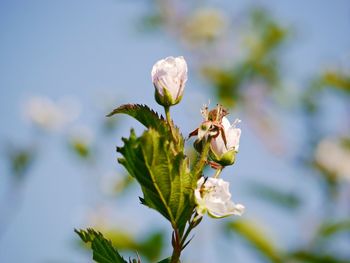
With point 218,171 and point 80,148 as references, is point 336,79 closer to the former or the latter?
point 80,148

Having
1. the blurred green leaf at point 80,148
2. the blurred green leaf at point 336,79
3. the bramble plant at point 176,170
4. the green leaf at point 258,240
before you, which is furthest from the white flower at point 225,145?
the blurred green leaf at point 80,148

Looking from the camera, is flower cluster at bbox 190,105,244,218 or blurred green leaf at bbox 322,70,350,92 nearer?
flower cluster at bbox 190,105,244,218

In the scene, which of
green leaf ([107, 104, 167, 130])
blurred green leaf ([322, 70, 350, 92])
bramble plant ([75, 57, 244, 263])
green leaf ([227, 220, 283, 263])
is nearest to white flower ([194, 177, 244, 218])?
bramble plant ([75, 57, 244, 263])

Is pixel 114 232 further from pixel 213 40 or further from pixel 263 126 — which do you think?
pixel 213 40

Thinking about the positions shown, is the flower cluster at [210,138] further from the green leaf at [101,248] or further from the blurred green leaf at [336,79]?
the blurred green leaf at [336,79]

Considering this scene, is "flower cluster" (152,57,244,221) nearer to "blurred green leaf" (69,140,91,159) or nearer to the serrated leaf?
the serrated leaf

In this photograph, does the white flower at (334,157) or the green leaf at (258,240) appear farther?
the white flower at (334,157)

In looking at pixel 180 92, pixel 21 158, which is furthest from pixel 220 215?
pixel 21 158
